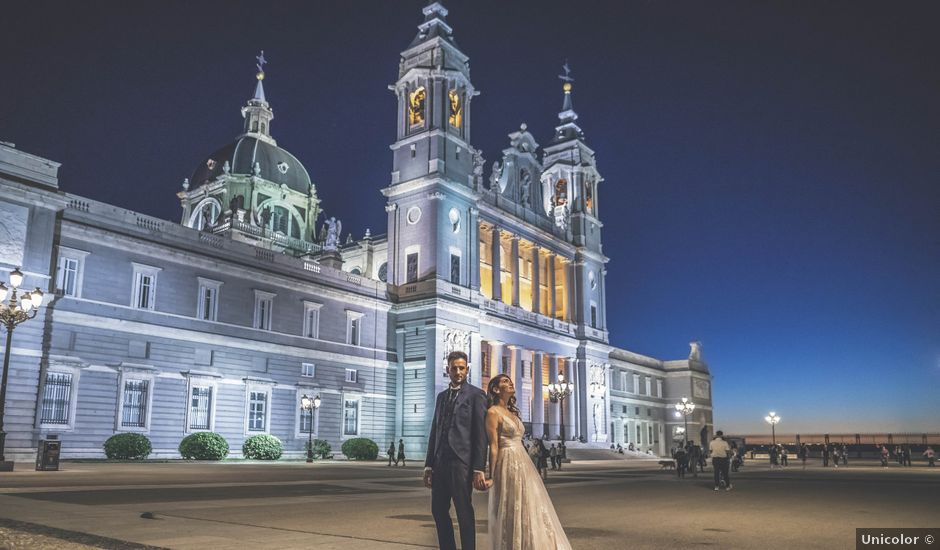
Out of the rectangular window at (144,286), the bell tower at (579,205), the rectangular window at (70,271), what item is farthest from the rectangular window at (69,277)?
the bell tower at (579,205)

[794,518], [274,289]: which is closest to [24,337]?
[274,289]

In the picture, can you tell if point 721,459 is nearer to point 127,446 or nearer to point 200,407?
point 127,446

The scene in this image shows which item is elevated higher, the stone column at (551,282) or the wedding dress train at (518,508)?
the stone column at (551,282)

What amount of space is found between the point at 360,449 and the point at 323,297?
9.76 metres

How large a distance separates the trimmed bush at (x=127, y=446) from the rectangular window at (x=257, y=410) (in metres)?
7.24

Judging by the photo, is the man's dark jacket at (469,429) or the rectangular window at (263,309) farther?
the rectangular window at (263,309)

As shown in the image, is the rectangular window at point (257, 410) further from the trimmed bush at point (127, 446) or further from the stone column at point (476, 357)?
the stone column at point (476, 357)

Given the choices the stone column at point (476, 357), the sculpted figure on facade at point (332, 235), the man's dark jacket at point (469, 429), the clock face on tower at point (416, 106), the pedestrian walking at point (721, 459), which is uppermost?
the clock face on tower at point (416, 106)

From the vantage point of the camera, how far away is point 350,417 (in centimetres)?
4844

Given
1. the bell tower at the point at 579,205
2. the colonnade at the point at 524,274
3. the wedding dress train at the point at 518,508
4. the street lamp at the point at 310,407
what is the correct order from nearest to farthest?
the wedding dress train at the point at 518,508, the street lamp at the point at 310,407, the colonnade at the point at 524,274, the bell tower at the point at 579,205

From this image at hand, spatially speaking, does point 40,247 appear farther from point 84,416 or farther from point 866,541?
point 866,541

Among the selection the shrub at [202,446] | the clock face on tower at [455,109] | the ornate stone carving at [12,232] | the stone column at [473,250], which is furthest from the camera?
the clock face on tower at [455,109]

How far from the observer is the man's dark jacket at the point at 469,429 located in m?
7.00

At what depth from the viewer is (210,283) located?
40188 mm
